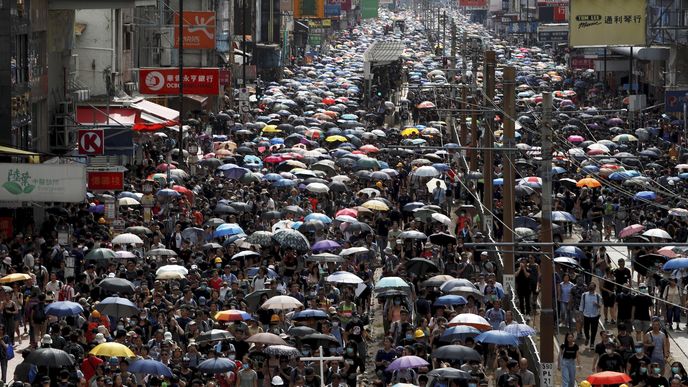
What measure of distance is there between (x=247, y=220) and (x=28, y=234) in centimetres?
529

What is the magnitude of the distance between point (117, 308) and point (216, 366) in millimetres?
4368

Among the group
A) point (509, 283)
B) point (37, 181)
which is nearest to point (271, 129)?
point (37, 181)

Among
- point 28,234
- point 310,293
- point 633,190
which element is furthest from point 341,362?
point 633,190

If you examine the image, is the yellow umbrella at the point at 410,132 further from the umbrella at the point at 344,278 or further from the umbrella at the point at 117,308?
the umbrella at the point at 117,308

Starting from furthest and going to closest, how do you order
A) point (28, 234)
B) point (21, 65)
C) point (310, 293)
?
point (21, 65) < point (28, 234) < point (310, 293)

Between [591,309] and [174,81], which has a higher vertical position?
[174,81]

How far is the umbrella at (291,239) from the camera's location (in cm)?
3322

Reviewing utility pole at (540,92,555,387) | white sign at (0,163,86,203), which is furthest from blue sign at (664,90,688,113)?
utility pole at (540,92,555,387)

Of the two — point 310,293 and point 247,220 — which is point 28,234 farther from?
point 310,293

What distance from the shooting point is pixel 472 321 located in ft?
83.5

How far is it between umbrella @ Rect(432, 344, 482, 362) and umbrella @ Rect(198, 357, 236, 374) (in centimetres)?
293

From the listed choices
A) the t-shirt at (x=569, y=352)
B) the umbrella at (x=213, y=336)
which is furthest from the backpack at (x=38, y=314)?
the t-shirt at (x=569, y=352)

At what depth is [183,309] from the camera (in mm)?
26344

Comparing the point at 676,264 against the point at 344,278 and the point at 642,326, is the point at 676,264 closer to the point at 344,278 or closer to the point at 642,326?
the point at 642,326
